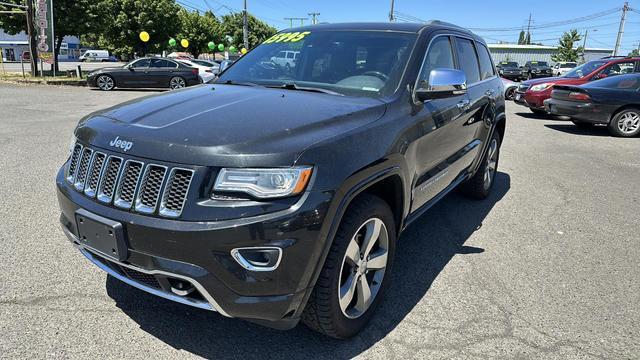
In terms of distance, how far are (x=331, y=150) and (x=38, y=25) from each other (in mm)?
23733

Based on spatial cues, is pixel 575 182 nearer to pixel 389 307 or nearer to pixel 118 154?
pixel 389 307

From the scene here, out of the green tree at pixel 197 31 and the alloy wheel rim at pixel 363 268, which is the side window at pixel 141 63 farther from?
the green tree at pixel 197 31

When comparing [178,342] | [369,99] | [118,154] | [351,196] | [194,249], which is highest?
[369,99]

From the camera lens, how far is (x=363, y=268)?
8.75 ft

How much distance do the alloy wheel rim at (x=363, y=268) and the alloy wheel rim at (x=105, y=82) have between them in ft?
64.3

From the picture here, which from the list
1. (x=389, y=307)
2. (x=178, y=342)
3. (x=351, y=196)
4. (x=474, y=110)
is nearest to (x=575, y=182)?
(x=474, y=110)

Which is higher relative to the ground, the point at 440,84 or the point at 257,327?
the point at 440,84

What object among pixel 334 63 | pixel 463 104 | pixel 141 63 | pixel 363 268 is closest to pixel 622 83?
pixel 463 104

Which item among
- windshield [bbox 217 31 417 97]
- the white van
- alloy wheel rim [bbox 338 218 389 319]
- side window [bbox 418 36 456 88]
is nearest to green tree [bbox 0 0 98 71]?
windshield [bbox 217 31 417 97]

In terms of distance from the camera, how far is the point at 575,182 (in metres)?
A: 6.54

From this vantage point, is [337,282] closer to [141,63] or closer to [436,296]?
[436,296]

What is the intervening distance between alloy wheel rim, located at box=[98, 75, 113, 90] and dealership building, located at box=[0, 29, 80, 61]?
47336 millimetres

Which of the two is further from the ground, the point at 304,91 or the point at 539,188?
Answer: the point at 304,91

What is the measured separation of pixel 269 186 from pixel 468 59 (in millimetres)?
3277
